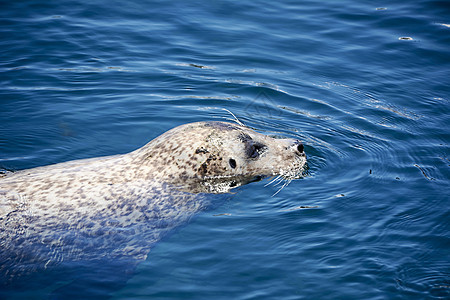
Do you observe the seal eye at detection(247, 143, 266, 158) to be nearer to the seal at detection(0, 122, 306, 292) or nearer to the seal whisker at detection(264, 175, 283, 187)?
the seal at detection(0, 122, 306, 292)

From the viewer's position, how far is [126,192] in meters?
6.21

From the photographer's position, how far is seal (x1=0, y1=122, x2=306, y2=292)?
5613 millimetres

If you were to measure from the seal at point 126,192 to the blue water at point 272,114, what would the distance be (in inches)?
8.8

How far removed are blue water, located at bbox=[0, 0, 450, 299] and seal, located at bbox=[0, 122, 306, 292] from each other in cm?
22

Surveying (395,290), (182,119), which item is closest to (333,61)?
(182,119)

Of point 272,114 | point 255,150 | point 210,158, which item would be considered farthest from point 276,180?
point 272,114

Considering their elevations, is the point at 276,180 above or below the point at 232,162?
below

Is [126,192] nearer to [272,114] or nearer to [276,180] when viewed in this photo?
[276,180]

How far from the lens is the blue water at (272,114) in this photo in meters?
5.59

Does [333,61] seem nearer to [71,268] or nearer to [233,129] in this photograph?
[233,129]

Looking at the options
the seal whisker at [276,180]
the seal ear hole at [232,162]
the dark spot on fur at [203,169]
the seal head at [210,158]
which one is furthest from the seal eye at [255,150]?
the dark spot on fur at [203,169]

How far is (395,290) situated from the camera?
5.25 metres

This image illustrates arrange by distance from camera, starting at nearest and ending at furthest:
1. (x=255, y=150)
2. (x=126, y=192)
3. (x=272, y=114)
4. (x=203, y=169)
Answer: (x=126, y=192)
(x=203, y=169)
(x=255, y=150)
(x=272, y=114)

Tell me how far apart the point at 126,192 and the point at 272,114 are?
3916 millimetres
